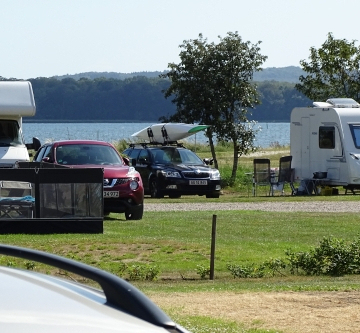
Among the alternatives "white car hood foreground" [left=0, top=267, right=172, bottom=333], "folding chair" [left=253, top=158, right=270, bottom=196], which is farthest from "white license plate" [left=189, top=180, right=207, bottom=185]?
"white car hood foreground" [left=0, top=267, right=172, bottom=333]

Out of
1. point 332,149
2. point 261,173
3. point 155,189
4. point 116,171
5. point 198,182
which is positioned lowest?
point 155,189

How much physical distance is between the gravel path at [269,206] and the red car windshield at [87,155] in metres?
2.08

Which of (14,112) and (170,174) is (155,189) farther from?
(14,112)

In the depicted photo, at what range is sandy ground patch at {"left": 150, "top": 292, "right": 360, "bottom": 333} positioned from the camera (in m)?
7.33

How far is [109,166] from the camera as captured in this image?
18.1 meters

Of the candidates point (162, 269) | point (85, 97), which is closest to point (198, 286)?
point (162, 269)

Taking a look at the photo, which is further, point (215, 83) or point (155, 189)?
point (215, 83)

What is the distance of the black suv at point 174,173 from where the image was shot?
24188mm

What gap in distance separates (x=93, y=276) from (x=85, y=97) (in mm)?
144772

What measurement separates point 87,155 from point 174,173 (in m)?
5.96

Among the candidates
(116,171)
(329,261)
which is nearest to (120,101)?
(116,171)

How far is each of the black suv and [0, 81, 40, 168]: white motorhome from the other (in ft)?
15.0

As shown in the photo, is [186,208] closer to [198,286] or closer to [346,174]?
[346,174]

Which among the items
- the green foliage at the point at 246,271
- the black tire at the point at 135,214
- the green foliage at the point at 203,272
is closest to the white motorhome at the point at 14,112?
the black tire at the point at 135,214
